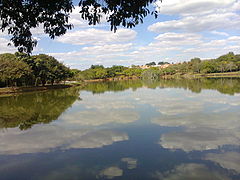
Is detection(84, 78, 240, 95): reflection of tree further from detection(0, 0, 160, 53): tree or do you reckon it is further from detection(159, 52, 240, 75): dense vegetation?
detection(159, 52, 240, 75): dense vegetation

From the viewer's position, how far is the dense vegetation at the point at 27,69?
29078 millimetres

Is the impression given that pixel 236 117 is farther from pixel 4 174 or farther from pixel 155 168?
pixel 4 174

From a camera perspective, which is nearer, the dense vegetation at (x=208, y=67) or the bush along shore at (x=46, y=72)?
the bush along shore at (x=46, y=72)

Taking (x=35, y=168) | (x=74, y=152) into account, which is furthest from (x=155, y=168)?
(x=35, y=168)

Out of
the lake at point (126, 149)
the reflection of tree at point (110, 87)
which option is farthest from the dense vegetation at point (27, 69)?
the lake at point (126, 149)

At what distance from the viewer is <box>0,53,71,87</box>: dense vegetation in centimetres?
2908

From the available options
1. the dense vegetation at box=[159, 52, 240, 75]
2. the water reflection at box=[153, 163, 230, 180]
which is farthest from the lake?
the dense vegetation at box=[159, 52, 240, 75]

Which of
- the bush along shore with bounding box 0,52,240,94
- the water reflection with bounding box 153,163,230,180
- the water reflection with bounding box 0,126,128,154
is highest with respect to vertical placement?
the bush along shore with bounding box 0,52,240,94

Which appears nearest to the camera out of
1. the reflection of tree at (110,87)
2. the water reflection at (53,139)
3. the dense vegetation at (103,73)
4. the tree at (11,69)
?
the water reflection at (53,139)

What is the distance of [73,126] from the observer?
33.9 ft

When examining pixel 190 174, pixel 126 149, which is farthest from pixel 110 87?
pixel 190 174

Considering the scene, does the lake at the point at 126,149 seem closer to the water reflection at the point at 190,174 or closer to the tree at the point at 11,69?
the water reflection at the point at 190,174

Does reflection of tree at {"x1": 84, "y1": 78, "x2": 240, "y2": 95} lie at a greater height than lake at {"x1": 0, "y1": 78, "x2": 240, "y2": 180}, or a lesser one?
greater

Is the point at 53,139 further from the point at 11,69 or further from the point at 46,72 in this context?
the point at 46,72
